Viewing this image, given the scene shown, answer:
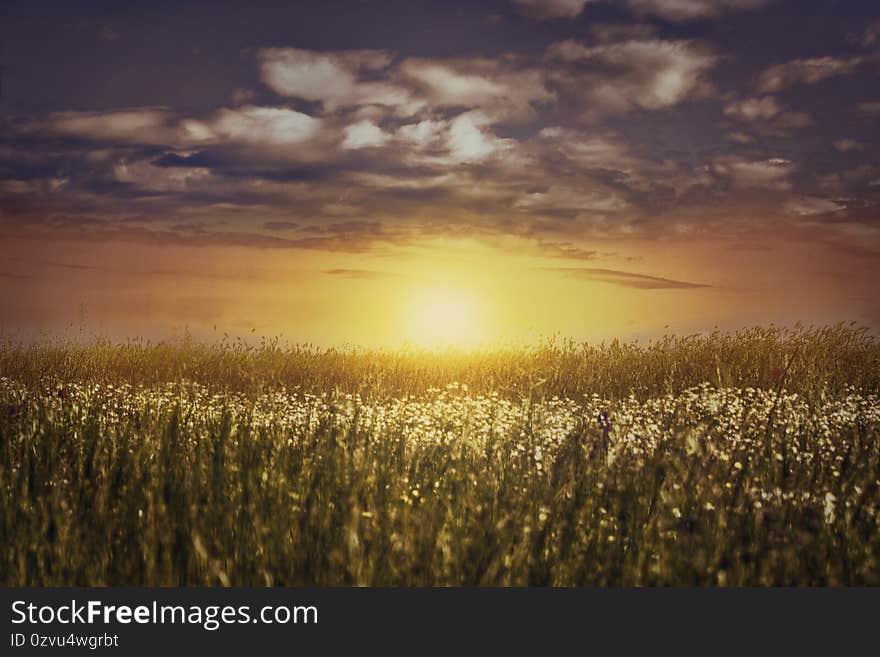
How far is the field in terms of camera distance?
397 centimetres

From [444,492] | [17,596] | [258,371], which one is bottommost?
[17,596]

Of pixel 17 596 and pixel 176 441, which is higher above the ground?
pixel 176 441

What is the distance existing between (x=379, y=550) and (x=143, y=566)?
1.30m

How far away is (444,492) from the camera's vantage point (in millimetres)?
5059

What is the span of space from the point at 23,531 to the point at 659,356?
11.4 meters

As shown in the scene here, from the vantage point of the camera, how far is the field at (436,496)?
3967 mm

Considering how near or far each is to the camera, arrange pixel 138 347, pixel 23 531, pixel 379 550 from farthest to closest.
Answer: pixel 138 347 → pixel 23 531 → pixel 379 550

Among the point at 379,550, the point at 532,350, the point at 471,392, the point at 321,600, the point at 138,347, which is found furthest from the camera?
the point at 138,347

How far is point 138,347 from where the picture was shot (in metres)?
15.6

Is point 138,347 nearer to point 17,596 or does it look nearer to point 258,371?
point 258,371

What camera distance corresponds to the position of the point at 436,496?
487cm

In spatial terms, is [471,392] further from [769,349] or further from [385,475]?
[385,475]

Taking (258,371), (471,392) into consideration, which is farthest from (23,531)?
(258,371)

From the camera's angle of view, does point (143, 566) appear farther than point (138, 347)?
No
